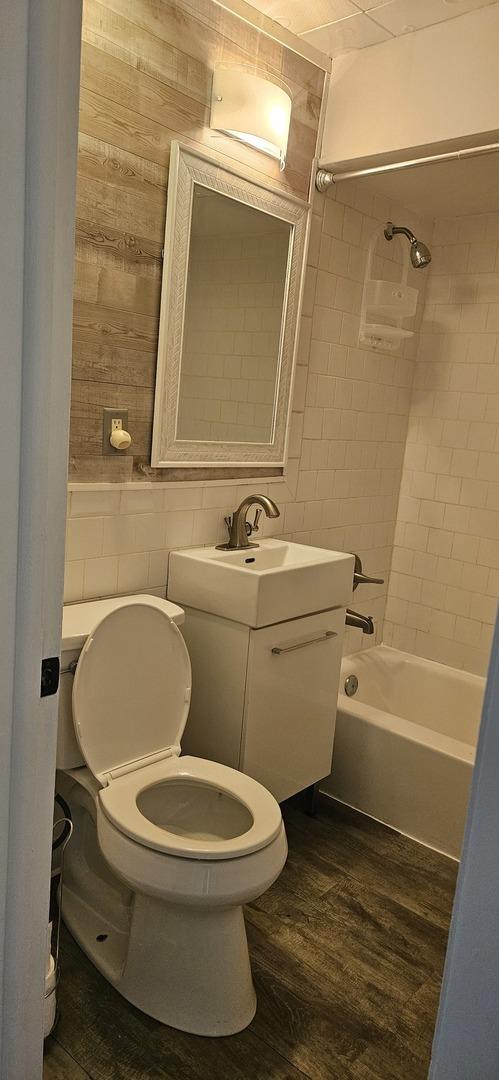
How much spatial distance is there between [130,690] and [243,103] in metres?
1.69

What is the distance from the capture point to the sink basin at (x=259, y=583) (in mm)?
2186

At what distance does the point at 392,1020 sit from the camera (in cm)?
181

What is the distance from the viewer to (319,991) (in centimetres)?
188

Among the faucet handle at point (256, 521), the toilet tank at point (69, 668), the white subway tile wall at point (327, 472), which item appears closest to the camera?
the toilet tank at point (69, 668)

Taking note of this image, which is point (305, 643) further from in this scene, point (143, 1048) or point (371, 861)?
point (143, 1048)

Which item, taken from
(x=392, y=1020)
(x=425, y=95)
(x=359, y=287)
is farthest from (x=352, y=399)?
(x=392, y=1020)

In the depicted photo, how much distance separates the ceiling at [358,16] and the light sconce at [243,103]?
24cm

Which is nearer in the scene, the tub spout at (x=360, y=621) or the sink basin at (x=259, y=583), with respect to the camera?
the sink basin at (x=259, y=583)

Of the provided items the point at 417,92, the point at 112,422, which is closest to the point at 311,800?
the point at 112,422

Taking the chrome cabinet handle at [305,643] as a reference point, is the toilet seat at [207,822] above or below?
below

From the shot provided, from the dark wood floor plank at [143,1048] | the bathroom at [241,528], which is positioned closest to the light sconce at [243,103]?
the bathroom at [241,528]

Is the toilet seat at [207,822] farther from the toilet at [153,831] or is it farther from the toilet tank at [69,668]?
the toilet tank at [69,668]

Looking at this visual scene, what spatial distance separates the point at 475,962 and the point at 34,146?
3.34 ft

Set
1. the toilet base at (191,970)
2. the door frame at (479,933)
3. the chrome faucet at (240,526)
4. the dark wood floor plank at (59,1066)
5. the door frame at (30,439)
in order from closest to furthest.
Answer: the door frame at (479,933) < the door frame at (30,439) < the dark wood floor plank at (59,1066) < the toilet base at (191,970) < the chrome faucet at (240,526)
